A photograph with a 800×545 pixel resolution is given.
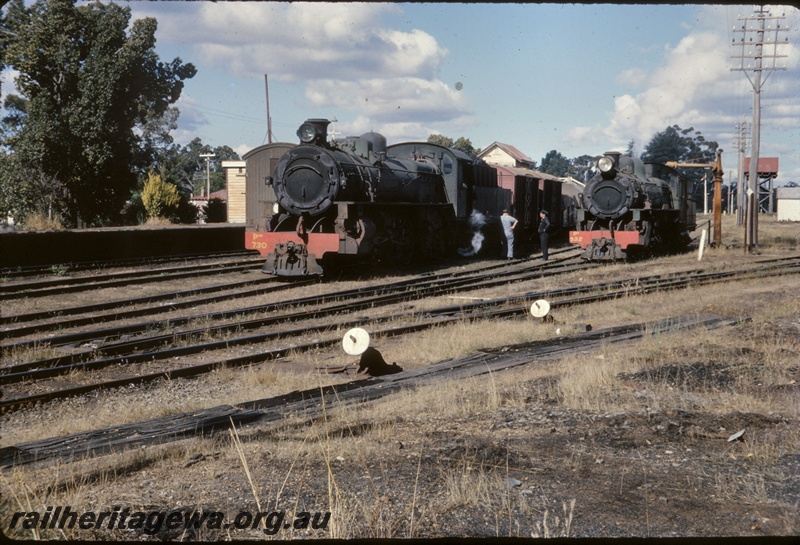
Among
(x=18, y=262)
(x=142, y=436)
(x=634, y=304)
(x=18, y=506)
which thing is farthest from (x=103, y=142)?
(x=18, y=506)

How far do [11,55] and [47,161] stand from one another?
11.1 ft

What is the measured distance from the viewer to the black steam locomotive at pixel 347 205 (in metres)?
16.5

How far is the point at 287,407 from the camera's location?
22.7 feet

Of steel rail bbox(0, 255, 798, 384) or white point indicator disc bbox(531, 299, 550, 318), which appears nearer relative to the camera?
steel rail bbox(0, 255, 798, 384)

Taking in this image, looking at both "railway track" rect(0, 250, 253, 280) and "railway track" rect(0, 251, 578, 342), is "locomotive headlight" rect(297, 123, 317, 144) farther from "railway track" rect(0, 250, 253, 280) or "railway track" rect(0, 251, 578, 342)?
"railway track" rect(0, 250, 253, 280)

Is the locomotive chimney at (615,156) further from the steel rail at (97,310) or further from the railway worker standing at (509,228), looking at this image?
the steel rail at (97,310)

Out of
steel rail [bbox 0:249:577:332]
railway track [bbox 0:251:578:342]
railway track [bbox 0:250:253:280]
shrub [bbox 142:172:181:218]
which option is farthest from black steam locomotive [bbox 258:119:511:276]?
shrub [bbox 142:172:181:218]

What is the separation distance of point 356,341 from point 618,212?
16.1 metres

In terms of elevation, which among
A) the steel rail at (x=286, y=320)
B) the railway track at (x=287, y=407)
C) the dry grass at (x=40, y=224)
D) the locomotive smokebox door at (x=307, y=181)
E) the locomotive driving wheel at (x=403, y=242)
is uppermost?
the locomotive smokebox door at (x=307, y=181)

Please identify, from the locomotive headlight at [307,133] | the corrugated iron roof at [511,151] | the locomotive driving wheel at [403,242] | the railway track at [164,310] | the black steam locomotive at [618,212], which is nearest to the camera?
the railway track at [164,310]

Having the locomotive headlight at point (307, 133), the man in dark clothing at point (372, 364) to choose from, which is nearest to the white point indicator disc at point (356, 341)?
the man in dark clothing at point (372, 364)

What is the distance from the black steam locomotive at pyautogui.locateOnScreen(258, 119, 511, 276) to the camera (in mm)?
16547

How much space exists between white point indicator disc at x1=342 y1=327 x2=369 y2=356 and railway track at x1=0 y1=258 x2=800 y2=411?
1.55m

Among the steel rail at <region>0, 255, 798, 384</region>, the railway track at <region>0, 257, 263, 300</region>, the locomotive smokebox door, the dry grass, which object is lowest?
the steel rail at <region>0, 255, 798, 384</region>
